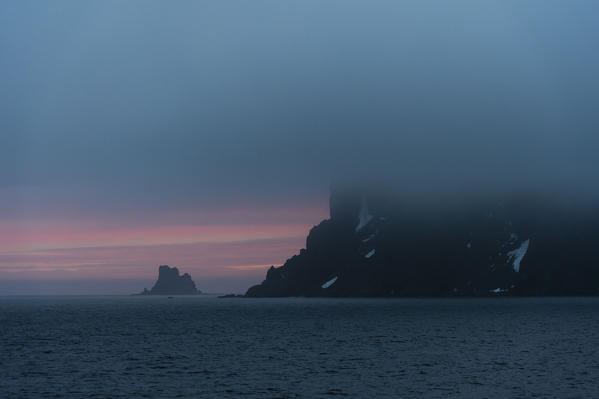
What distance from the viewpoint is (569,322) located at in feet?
420

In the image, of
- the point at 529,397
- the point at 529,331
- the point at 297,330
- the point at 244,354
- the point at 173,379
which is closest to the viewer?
the point at 529,397

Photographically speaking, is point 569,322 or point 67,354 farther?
point 569,322

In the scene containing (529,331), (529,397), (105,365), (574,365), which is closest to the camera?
(529,397)

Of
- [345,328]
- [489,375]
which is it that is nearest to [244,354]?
[489,375]

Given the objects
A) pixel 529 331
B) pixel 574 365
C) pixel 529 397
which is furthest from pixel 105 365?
Answer: pixel 529 331

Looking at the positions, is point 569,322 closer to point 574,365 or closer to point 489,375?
point 574,365

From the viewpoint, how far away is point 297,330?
121 metres

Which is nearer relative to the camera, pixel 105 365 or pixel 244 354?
pixel 105 365

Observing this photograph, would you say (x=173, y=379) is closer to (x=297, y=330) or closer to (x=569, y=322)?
(x=297, y=330)

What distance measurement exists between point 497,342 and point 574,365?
2456 cm

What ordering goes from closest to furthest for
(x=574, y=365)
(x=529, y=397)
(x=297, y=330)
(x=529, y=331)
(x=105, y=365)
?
1. (x=529, y=397)
2. (x=574, y=365)
3. (x=105, y=365)
4. (x=529, y=331)
5. (x=297, y=330)

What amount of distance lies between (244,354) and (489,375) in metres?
31.7

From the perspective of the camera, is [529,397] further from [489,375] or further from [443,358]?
[443,358]

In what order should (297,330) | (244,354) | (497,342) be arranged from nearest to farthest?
(244,354)
(497,342)
(297,330)
